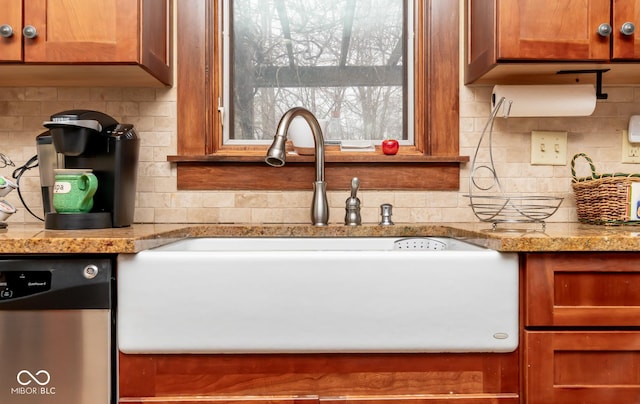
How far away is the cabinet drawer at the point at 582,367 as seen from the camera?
1125 mm

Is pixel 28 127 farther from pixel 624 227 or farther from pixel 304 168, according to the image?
pixel 624 227

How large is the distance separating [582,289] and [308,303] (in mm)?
560

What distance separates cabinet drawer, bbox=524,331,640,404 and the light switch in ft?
2.68

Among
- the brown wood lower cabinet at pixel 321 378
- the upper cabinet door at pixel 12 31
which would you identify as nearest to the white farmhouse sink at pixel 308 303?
the brown wood lower cabinet at pixel 321 378

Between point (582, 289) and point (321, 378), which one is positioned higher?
point (582, 289)

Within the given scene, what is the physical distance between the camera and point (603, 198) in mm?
1630

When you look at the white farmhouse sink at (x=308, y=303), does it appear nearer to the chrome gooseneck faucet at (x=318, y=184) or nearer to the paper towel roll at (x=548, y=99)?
the chrome gooseneck faucet at (x=318, y=184)

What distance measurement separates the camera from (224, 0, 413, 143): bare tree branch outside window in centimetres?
190

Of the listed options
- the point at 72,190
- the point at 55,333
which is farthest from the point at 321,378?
the point at 72,190

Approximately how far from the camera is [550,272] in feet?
3.73

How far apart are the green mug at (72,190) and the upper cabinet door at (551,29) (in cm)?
113

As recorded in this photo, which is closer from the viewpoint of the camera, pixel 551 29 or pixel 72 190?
pixel 72 190

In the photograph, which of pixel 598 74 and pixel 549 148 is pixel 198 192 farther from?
pixel 598 74

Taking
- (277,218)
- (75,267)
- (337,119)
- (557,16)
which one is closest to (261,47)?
(337,119)
